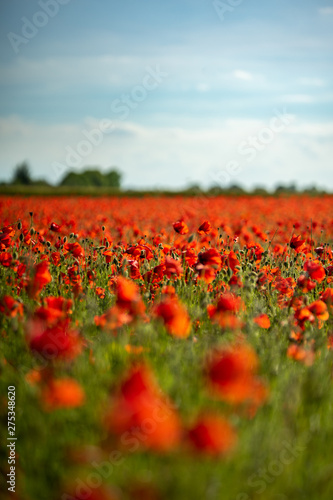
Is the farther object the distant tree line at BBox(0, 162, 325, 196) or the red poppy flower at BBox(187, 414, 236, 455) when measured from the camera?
the distant tree line at BBox(0, 162, 325, 196)

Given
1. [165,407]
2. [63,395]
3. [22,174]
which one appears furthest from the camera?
[22,174]

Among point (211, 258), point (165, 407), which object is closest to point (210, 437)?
point (165, 407)

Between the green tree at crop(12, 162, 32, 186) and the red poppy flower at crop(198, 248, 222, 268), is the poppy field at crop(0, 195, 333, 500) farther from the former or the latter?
the green tree at crop(12, 162, 32, 186)

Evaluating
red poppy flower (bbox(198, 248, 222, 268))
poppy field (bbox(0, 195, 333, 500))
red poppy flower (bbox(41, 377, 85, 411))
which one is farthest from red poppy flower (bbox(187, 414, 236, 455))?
red poppy flower (bbox(198, 248, 222, 268))

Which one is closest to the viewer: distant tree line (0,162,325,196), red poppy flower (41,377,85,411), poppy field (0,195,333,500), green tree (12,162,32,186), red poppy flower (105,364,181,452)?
red poppy flower (105,364,181,452)

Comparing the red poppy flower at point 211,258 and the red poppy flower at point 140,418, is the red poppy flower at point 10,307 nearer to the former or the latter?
the red poppy flower at point 211,258

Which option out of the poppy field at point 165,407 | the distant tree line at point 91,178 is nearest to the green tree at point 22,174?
the distant tree line at point 91,178

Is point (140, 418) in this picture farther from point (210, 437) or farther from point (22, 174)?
point (22, 174)

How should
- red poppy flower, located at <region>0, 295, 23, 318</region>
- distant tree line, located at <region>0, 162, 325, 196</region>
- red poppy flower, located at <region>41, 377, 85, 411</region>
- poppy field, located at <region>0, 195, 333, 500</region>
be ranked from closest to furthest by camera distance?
poppy field, located at <region>0, 195, 333, 500</region>, red poppy flower, located at <region>41, 377, 85, 411</region>, red poppy flower, located at <region>0, 295, 23, 318</region>, distant tree line, located at <region>0, 162, 325, 196</region>

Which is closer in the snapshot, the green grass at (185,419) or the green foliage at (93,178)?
the green grass at (185,419)

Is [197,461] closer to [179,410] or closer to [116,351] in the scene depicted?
[179,410]

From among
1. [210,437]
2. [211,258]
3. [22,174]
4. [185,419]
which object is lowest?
[185,419]

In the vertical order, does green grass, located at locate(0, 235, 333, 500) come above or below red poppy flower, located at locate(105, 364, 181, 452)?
below

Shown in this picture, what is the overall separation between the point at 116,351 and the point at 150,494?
→ 1054 mm
